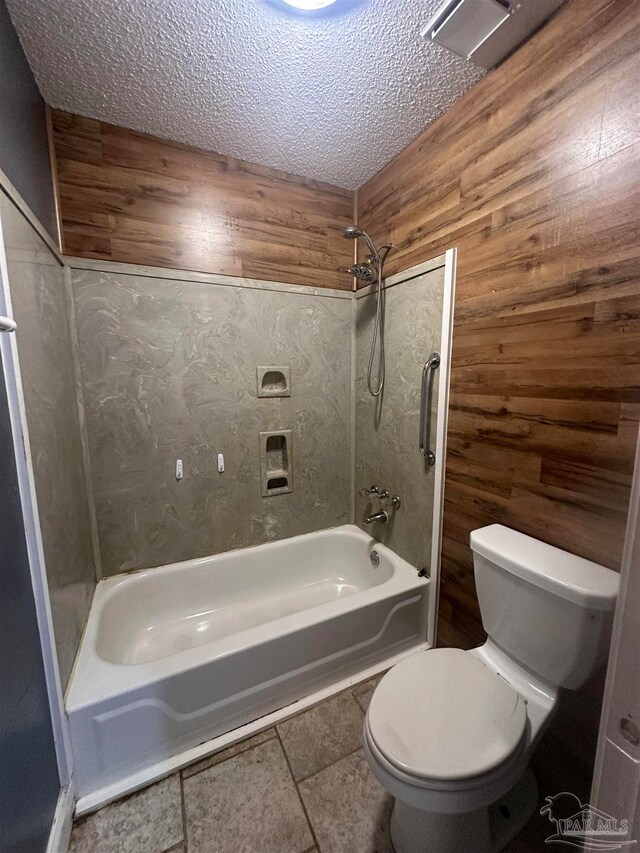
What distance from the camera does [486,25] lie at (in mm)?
1037

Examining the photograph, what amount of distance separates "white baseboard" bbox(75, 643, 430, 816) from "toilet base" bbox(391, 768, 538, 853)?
47cm

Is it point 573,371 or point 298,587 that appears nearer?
point 573,371

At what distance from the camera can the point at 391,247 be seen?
1756 mm

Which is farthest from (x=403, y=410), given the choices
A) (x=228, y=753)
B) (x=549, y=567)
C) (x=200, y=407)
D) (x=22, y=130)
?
(x=22, y=130)

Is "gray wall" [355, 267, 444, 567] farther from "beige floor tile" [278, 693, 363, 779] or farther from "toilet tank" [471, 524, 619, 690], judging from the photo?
"beige floor tile" [278, 693, 363, 779]

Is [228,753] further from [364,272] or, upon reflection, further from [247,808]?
[364,272]

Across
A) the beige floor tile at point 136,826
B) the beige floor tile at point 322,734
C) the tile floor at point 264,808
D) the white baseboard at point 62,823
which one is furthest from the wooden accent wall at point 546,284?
the white baseboard at point 62,823

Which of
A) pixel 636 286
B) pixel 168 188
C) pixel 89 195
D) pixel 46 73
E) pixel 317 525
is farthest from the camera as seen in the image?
pixel 317 525

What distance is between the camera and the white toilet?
804mm

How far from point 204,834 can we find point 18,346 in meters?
1.53

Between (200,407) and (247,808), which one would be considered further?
(200,407)

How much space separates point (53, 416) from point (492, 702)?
1.67m

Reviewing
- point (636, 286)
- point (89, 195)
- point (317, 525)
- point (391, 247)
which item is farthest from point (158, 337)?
point (636, 286)

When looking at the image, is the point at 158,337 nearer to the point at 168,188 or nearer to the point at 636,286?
the point at 168,188
